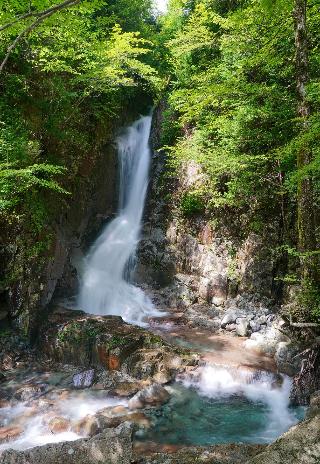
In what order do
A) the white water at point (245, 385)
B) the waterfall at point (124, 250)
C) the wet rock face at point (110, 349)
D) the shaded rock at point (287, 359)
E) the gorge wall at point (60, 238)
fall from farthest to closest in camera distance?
1. the waterfall at point (124, 250)
2. the gorge wall at point (60, 238)
3. the wet rock face at point (110, 349)
4. the shaded rock at point (287, 359)
5. the white water at point (245, 385)

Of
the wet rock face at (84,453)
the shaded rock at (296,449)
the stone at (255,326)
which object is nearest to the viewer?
the shaded rock at (296,449)

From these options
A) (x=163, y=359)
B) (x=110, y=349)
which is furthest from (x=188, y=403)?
(x=110, y=349)

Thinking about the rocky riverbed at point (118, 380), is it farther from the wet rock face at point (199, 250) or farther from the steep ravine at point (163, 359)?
the wet rock face at point (199, 250)

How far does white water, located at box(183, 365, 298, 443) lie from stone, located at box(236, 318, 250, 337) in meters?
2.16

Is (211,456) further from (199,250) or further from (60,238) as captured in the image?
(199,250)

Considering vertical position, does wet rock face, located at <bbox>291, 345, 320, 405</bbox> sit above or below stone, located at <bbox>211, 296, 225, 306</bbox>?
below

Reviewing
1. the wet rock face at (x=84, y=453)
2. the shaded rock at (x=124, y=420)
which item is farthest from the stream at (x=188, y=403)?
the wet rock face at (x=84, y=453)

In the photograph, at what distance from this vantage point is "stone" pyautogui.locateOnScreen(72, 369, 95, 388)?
761cm

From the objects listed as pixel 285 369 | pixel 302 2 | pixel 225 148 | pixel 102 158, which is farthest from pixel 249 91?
pixel 102 158

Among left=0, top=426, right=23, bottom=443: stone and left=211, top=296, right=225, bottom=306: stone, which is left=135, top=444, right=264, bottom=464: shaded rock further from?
left=211, top=296, right=225, bottom=306: stone

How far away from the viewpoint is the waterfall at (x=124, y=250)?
1191 cm

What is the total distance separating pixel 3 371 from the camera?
8.12 m

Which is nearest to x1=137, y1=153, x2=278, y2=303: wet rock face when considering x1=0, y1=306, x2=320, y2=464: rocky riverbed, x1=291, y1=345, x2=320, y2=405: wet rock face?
x1=0, y1=306, x2=320, y2=464: rocky riverbed

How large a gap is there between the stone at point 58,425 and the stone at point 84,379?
1.41m
